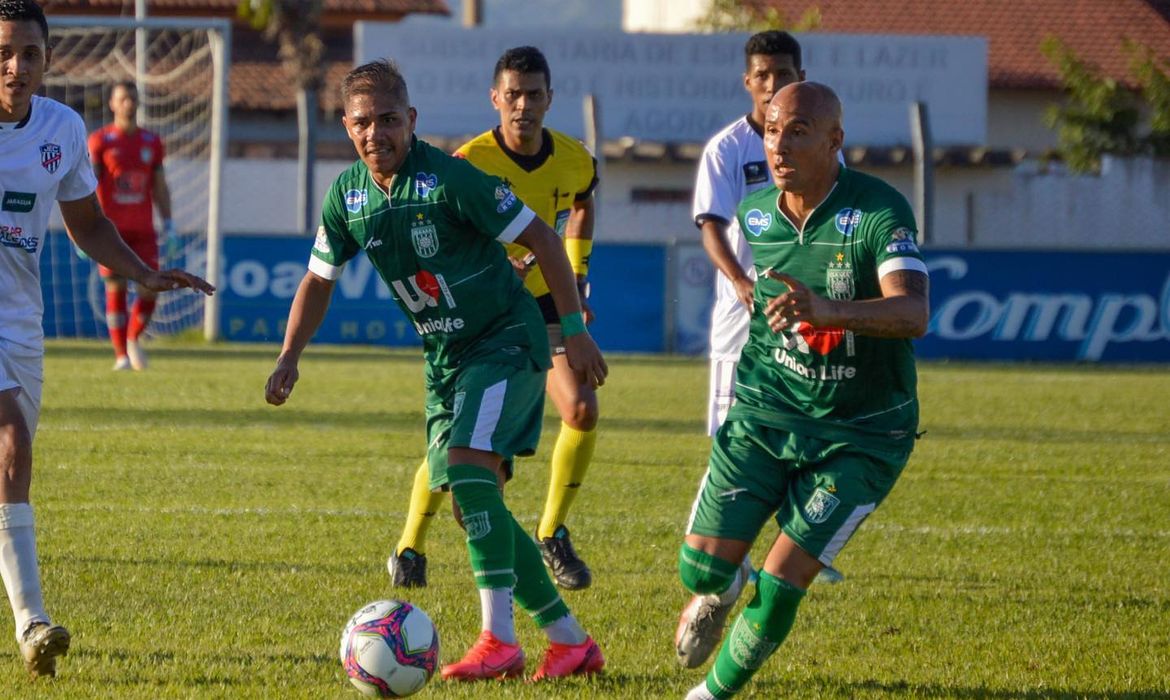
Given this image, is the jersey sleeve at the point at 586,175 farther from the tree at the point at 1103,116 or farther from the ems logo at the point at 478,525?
the tree at the point at 1103,116

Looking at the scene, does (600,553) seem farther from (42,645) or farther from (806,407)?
(42,645)

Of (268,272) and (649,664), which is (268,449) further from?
(268,272)

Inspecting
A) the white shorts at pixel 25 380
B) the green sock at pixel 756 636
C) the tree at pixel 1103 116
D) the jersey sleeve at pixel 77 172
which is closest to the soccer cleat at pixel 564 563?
the green sock at pixel 756 636

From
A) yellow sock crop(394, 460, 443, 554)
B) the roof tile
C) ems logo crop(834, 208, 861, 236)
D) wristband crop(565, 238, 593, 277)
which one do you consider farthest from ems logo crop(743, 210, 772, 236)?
the roof tile

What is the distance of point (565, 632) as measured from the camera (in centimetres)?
495

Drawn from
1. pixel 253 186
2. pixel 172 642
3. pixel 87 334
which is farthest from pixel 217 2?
pixel 172 642

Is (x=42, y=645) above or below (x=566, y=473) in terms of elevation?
below

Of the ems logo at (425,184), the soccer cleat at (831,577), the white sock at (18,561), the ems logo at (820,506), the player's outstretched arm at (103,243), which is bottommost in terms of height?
the soccer cleat at (831,577)

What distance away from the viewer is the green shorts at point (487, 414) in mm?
4992

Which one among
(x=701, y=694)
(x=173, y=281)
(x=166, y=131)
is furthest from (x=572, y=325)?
(x=166, y=131)

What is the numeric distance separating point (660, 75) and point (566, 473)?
23127 mm

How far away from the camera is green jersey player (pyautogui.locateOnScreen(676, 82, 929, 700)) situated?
4488 millimetres

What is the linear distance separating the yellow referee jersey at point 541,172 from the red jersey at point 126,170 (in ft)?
27.6

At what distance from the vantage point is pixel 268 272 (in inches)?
734
